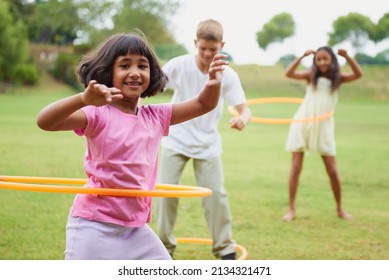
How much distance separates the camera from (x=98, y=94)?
2.90 m

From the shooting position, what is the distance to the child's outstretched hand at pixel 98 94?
9.35 feet

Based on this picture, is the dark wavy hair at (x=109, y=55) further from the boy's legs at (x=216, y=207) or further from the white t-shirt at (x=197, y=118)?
the boy's legs at (x=216, y=207)

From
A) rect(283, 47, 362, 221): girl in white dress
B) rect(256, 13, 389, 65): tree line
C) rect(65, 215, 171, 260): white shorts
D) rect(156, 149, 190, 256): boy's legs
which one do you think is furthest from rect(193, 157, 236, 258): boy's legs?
rect(256, 13, 389, 65): tree line

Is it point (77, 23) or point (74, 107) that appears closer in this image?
point (74, 107)

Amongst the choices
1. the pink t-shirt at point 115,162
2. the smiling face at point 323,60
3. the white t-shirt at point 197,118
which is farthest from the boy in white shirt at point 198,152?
the smiling face at point 323,60

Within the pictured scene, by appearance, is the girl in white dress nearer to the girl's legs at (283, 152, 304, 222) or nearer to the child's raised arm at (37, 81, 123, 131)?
the girl's legs at (283, 152, 304, 222)

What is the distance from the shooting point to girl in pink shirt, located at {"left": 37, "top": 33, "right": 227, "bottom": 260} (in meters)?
3.42

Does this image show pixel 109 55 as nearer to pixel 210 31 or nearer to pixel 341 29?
pixel 210 31

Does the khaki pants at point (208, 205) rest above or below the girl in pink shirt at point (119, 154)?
below

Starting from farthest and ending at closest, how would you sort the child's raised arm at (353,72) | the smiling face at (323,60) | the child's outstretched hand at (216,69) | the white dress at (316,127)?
the white dress at (316,127)
the smiling face at (323,60)
the child's raised arm at (353,72)
the child's outstretched hand at (216,69)

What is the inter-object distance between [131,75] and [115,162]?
1.60 ft

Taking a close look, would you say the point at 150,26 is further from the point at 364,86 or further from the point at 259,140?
the point at 259,140

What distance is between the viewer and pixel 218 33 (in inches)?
206

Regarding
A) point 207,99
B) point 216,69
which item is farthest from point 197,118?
point 216,69
